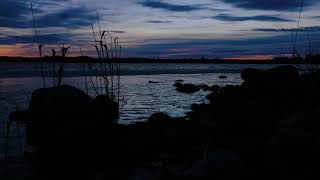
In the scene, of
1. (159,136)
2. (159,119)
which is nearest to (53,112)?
(159,136)

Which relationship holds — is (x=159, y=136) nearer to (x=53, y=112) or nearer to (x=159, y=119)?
(x=159, y=119)

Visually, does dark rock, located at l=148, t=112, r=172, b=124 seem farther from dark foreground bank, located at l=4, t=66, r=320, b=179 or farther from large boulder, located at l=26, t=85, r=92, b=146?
large boulder, located at l=26, t=85, r=92, b=146

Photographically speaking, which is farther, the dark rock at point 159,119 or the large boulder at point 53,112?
the dark rock at point 159,119

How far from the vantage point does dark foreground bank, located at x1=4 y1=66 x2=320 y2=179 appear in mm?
6660

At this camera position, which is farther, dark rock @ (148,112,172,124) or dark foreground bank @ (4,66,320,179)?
dark rock @ (148,112,172,124)

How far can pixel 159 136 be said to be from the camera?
368 inches

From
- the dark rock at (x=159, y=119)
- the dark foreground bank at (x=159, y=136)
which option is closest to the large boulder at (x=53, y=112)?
the dark foreground bank at (x=159, y=136)

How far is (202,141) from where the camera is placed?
923 cm

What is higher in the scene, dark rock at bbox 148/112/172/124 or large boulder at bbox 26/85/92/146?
large boulder at bbox 26/85/92/146

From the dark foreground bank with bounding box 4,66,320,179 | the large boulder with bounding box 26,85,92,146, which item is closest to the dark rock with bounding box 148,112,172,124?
the dark foreground bank with bounding box 4,66,320,179

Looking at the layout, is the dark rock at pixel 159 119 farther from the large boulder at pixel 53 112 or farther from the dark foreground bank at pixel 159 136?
the large boulder at pixel 53 112

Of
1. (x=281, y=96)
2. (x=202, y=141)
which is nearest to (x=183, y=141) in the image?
(x=202, y=141)

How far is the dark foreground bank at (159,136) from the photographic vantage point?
262 inches

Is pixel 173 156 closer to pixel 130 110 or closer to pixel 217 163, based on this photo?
pixel 217 163
